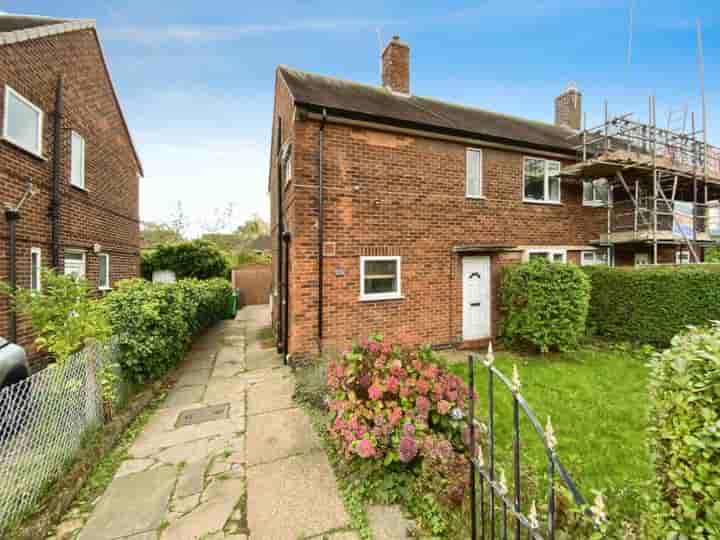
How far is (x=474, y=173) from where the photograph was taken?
8781 millimetres

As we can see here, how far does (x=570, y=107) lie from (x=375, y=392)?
16536 mm

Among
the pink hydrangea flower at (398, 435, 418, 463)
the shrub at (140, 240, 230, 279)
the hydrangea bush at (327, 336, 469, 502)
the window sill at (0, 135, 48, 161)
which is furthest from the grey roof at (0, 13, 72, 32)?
the pink hydrangea flower at (398, 435, 418, 463)

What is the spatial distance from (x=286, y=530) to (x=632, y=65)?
16605mm

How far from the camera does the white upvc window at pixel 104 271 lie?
962 centimetres

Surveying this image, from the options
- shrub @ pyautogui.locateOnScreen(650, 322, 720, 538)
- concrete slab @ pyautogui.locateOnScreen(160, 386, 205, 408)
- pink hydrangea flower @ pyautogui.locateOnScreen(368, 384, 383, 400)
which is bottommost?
concrete slab @ pyautogui.locateOnScreen(160, 386, 205, 408)

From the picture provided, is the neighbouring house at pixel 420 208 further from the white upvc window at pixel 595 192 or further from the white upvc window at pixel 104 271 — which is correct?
the white upvc window at pixel 104 271

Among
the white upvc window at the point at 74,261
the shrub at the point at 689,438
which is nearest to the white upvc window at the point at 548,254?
the shrub at the point at 689,438

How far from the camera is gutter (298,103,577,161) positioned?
23.0 ft

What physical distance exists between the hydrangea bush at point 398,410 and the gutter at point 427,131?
5416 mm

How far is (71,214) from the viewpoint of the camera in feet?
25.7

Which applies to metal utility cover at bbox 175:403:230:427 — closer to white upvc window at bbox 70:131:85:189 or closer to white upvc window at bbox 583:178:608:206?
white upvc window at bbox 70:131:85:189

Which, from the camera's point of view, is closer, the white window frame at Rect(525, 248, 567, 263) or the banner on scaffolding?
the white window frame at Rect(525, 248, 567, 263)

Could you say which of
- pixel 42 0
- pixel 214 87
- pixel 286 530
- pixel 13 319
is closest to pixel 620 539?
pixel 286 530

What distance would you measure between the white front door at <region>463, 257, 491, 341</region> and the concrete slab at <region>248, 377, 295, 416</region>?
4.86 metres
